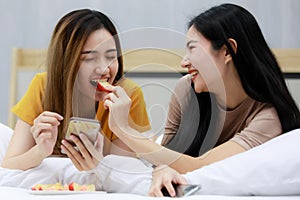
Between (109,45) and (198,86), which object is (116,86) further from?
(198,86)

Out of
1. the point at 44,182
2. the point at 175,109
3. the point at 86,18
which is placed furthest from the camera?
the point at 86,18

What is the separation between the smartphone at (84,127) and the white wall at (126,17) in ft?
4.14

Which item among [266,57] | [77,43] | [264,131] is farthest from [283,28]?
[77,43]

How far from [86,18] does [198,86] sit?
1.19 ft

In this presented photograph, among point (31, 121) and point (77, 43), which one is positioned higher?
point (77, 43)

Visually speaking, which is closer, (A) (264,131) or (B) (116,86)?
(B) (116,86)

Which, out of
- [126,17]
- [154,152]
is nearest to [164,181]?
[154,152]

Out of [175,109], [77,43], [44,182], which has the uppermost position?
[77,43]

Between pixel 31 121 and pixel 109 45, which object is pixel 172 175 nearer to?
pixel 109 45

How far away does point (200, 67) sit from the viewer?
1371 millimetres

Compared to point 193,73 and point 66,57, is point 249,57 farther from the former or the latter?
point 66,57

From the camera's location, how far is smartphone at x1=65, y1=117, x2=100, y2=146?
1.20m

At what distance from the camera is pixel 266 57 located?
4.91 ft

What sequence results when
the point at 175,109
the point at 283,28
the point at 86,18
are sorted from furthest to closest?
the point at 283,28
the point at 86,18
the point at 175,109
